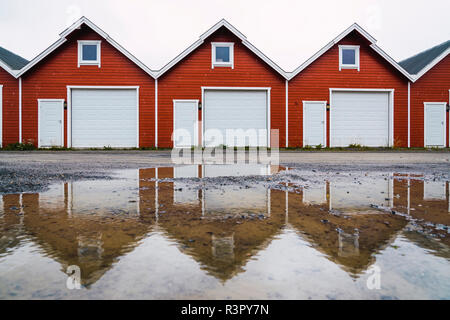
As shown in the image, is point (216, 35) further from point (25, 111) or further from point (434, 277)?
point (434, 277)

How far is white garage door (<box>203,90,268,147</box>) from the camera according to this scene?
1716 cm

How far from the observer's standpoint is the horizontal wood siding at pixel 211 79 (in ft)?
55.6

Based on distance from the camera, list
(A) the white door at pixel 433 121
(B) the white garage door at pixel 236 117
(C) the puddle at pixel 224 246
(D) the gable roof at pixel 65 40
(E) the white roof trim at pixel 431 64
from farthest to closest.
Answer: (A) the white door at pixel 433 121
(E) the white roof trim at pixel 431 64
(B) the white garage door at pixel 236 117
(D) the gable roof at pixel 65 40
(C) the puddle at pixel 224 246

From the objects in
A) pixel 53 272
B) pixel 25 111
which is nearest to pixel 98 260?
pixel 53 272

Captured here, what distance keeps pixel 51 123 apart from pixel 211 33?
8.92m

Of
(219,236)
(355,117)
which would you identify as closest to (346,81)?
(355,117)

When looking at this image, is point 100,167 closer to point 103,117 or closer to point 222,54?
point 103,117

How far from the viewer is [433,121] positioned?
18406 millimetres

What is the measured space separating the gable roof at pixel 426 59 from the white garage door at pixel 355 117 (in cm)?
278

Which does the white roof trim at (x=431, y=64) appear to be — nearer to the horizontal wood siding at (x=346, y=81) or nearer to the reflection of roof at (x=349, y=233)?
the horizontal wood siding at (x=346, y=81)

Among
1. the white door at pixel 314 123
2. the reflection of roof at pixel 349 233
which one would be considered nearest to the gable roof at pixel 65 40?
the white door at pixel 314 123

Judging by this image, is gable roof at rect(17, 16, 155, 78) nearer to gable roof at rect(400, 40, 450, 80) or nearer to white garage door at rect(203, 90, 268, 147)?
white garage door at rect(203, 90, 268, 147)

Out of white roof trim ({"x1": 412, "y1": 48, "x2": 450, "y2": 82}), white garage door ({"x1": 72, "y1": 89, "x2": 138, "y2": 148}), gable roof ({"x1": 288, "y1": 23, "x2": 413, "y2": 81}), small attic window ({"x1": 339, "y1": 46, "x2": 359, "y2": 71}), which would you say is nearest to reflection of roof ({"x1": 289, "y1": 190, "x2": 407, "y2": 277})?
white garage door ({"x1": 72, "y1": 89, "x2": 138, "y2": 148})

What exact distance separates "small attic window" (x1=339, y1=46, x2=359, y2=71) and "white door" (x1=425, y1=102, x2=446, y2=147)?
449 cm
